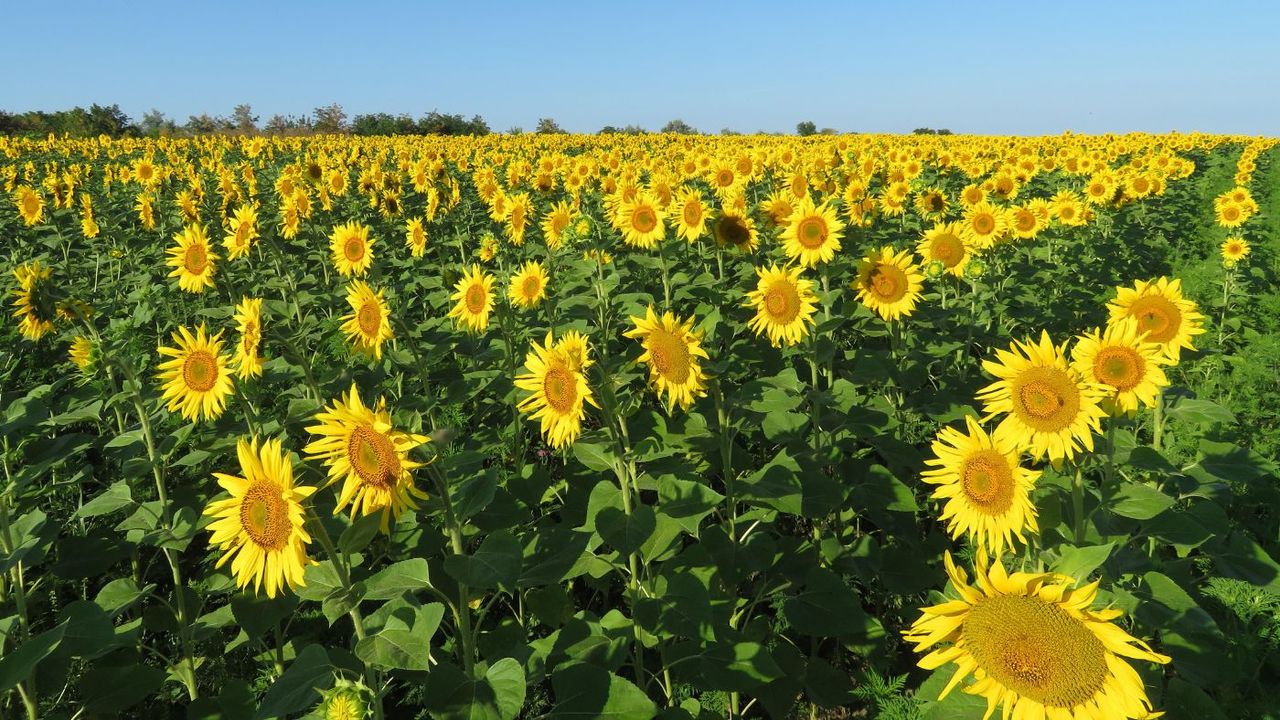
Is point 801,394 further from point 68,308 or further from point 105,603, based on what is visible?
point 68,308

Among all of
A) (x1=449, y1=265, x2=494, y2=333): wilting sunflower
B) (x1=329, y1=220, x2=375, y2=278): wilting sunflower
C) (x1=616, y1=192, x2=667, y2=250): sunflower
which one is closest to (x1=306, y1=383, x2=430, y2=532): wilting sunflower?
(x1=449, y1=265, x2=494, y2=333): wilting sunflower

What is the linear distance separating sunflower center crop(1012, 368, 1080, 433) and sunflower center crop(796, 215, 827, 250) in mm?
2343

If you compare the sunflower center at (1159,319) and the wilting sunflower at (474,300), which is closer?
the sunflower center at (1159,319)

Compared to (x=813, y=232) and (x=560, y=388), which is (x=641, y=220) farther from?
(x=560, y=388)

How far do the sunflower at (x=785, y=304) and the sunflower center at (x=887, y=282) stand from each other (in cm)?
59

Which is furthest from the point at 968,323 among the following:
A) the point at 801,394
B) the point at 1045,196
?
the point at 1045,196

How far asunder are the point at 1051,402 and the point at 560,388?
1.84 metres

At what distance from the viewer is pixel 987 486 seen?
7.99 ft

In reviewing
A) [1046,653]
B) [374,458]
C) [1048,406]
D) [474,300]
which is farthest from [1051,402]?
→ [474,300]

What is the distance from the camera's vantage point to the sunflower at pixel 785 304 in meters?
3.94

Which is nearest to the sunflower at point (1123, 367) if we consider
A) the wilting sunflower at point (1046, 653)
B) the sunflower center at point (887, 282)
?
the wilting sunflower at point (1046, 653)

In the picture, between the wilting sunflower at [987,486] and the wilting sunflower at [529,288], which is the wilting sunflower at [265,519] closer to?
the wilting sunflower at [987,486]

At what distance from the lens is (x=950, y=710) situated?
1.85 meters

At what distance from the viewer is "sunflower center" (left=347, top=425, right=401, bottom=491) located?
208 centimetres
